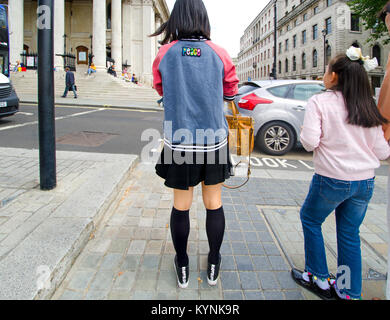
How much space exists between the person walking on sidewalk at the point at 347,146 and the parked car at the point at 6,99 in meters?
9.55

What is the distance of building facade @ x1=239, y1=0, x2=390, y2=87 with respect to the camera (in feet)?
133

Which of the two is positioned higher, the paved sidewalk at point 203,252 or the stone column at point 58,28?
the stone column at point 58,28

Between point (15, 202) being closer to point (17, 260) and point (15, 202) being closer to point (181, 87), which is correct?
point (17, 260)

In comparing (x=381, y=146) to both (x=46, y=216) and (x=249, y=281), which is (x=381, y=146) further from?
(x=46, y=216)

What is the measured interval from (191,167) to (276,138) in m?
4.94

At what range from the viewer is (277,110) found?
6340 millimetres

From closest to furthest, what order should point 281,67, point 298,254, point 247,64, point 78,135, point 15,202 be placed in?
point 298,254 → point 15,202 → point 78,135 → point 281,67 → point 247,64

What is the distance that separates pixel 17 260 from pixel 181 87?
64.7 inches

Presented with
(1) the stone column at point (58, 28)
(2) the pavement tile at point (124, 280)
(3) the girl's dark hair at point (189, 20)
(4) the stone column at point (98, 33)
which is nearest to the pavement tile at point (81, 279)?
(2) the pavement tile at point (124, 280)

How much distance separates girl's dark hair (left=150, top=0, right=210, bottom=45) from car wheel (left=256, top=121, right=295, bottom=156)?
15.8ft

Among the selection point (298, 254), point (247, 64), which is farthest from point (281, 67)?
point (298, 254)

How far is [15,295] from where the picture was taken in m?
1.71

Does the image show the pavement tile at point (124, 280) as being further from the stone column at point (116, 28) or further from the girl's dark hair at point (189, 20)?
the stone column at point (116, 28)

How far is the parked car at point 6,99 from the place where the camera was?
8.80 meters
